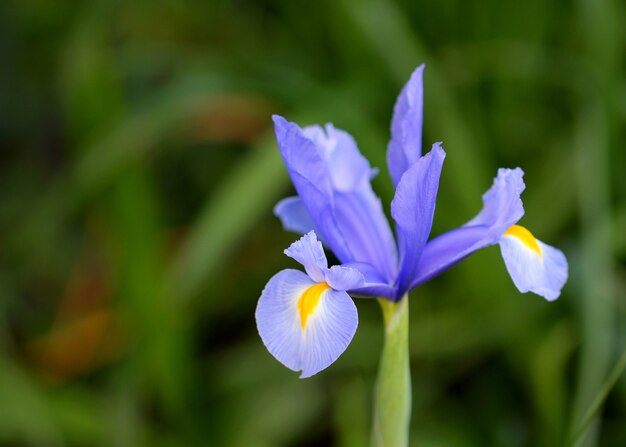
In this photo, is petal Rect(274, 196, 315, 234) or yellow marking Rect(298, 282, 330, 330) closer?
yellow marking Rect(298, 282, 330, 330)

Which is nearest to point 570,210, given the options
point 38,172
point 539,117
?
point 539,117

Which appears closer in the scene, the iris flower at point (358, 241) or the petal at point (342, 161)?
the iris flower at point (358, 241)

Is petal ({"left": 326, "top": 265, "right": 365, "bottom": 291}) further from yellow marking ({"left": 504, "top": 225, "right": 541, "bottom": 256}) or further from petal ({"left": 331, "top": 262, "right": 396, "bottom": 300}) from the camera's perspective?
yellow marking ({"left": 504, "top": 225, "right": 541, "bottom": 256})

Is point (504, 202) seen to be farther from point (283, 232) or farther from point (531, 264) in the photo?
point (283, 232)

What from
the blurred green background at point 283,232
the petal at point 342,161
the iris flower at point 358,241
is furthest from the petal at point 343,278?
the blurred green background at point 283,232

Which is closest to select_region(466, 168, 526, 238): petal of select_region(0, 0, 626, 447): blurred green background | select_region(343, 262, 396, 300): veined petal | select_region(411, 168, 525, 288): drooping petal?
select_region(411, 168, 525, 288): drooping petal

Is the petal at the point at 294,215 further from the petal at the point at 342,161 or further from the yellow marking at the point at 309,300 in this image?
the yellow marking at the point at 309,300

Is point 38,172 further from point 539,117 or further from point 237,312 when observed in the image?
point 539,117
